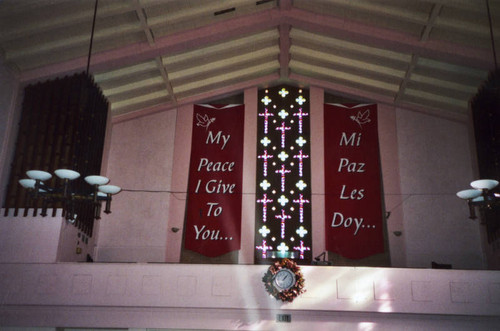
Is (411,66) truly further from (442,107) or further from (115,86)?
(115,86)

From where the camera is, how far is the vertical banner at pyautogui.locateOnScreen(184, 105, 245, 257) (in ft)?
38.0

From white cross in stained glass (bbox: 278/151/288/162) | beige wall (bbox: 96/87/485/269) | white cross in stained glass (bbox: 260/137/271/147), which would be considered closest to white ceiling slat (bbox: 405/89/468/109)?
beige wall (bbox: 96/87/485/269)

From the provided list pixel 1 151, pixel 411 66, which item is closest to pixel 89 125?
pixel 1 151

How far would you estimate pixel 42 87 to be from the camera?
405 inches

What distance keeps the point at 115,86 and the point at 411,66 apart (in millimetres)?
6106

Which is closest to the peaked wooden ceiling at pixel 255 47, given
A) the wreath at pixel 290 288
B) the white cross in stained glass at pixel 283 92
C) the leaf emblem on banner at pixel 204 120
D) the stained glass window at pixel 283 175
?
the white cross in stained glass at pixel 283 92

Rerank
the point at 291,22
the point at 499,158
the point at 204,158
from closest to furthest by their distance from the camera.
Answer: the point at 499,158 → the point at 291,22 → the point at 204,158

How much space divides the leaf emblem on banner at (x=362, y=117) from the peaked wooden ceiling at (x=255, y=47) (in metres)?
0.35

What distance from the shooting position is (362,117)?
12.5 meters

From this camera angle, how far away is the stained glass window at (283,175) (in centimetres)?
1159

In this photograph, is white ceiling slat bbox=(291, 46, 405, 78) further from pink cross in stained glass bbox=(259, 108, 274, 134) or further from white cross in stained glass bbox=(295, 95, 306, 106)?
pink cross in stained glass bbox=(259, 108, 274, 134)

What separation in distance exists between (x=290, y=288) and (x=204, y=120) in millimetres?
5122

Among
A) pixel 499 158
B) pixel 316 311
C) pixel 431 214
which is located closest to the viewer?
pixel 316 311

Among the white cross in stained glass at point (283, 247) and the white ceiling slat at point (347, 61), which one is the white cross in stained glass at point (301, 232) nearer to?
the white cross in stained glass at point (283, 247)
